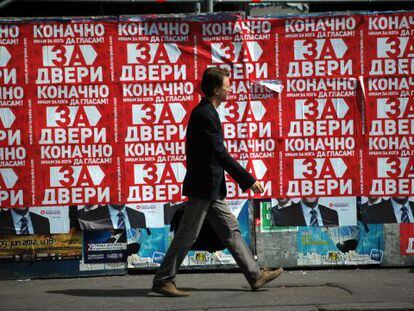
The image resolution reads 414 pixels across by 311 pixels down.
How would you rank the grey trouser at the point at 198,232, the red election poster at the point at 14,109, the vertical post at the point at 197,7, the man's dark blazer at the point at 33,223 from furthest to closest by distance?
the vertical post at the point at 197,7
the man's dark blazer at the point at 33,223
the red election poster at the point at 14,109
the grey trouser at the point at 198,232

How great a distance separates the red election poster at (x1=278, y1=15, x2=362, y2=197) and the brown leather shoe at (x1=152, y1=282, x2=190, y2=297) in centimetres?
184

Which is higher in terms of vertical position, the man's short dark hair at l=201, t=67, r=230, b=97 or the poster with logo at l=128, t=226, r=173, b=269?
the man's short dark hair at l=201, t=67, r=230, b=97

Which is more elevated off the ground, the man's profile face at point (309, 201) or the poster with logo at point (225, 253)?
the man's profile face at point (309, 201)

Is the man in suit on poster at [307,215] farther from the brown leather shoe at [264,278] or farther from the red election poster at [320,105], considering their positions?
the brown leather shoe at [264,278]

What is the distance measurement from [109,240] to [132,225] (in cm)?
29

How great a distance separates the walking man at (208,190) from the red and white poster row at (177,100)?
4.05 feet

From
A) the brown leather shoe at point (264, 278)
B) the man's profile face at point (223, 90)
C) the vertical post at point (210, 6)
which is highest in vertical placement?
the vertical post at point (210, 6)

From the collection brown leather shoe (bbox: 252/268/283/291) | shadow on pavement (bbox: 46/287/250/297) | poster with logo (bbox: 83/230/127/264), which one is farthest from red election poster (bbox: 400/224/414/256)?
poster with logo (bbox: 83/230/127/264)

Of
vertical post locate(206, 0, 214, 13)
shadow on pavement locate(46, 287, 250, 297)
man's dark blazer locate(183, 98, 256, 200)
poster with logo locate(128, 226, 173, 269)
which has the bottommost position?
shadow on pavement locate(46, 287, 250, 297)

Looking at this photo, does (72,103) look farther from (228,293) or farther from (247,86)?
(228,293)

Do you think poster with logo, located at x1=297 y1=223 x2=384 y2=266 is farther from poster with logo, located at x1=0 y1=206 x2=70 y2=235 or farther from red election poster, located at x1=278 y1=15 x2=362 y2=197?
poster with logo, located at x1=0 y1=206 x2=70 y2=235

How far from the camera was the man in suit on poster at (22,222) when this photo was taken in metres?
8.85

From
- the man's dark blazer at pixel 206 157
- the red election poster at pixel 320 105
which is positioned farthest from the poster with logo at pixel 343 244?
the man's dark blazer at pixel 206 157

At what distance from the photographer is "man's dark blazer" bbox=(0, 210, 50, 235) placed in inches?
349
